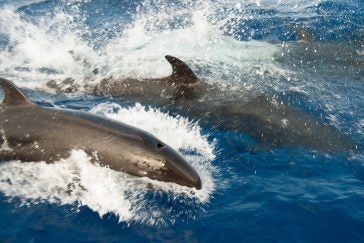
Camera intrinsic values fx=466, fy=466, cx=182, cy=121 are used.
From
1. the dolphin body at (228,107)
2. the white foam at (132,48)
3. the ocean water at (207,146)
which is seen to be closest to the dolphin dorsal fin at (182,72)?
the dolphin body at (228,107)

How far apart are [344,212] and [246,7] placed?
16.5 metres

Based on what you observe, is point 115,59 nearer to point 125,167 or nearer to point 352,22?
point 125,167

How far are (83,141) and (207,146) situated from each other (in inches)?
103

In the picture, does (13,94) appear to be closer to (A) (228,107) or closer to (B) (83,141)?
(B) (83,141)

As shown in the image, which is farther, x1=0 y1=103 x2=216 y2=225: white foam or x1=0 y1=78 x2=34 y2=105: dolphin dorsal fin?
x1=0 y1=78 x2=34 y2=105: dolphin dorsal fin

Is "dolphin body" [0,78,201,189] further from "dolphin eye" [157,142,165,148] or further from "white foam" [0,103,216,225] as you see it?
"white foam" [0,103,216,225]

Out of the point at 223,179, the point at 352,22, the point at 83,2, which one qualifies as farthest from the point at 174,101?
the point at 83,2

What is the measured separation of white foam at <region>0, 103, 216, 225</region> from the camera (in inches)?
285

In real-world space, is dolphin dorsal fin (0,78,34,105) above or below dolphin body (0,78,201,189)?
above

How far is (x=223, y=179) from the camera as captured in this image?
820 centimetres

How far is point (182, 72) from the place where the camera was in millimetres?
11578

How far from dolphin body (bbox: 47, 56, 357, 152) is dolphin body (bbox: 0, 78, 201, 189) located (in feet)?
8.76

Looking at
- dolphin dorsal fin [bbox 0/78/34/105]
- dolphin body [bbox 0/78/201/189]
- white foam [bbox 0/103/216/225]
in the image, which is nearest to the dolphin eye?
dolphin body [bbox 0/78/201/189]

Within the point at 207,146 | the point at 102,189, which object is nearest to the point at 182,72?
the point at 207,146
